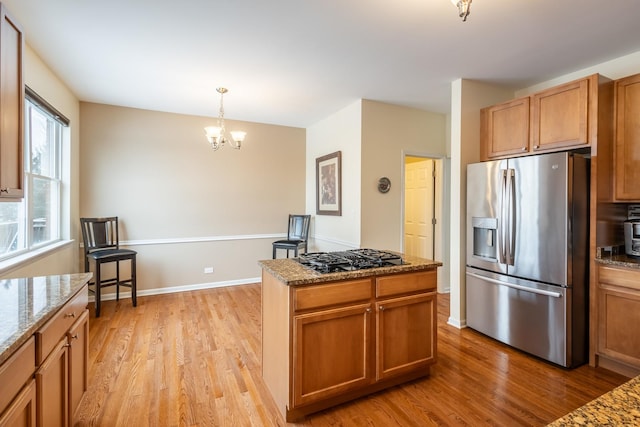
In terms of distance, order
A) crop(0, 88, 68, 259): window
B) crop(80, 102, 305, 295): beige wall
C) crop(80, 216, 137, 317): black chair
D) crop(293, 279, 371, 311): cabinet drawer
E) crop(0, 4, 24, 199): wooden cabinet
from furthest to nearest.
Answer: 1. crop(80, 102, 305, 295): beige wall
2. crop(80, 216, 137, 317): black chair
3. crop(0, 88, 68, 259): window
4. crop(293, 279, 371, 311): cabinet drawer
5. crop(0, 4, 24, 199): wooden cabinet

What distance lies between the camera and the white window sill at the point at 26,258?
2228 millimetres

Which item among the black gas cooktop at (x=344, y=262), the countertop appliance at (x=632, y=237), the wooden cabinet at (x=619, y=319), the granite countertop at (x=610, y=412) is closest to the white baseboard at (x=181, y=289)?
the black gas cooktop at (x=344, y=262)

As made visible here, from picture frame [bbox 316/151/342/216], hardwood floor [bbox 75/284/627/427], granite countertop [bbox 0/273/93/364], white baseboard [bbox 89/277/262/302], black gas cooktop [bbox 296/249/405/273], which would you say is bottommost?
hardwood floor [bbox 75/284/627/427]

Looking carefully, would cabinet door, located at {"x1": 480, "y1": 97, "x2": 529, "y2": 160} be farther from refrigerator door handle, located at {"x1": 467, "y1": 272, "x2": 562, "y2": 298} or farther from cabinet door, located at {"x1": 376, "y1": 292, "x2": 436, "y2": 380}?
cabinet door, located at {"x1": 376, "y1": 292, "x2": 436, "y2": 380}

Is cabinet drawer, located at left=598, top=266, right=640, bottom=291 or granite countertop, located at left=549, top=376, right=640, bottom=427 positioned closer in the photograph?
granite countertop, located at left=549, top=376, right=640, bottom=427

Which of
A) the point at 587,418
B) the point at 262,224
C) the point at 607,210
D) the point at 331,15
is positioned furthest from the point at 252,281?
the point at 587,418

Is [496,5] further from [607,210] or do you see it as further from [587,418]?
[587,418]

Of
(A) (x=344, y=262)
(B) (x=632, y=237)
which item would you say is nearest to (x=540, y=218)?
(B) (x=632, y=237)

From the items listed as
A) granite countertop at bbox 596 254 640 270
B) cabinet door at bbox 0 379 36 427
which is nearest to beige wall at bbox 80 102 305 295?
cabinet door at bbox 0 379 36 427

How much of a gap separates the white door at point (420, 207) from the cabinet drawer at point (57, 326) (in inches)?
163

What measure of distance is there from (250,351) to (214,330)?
664mm

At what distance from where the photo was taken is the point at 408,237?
16.9ft

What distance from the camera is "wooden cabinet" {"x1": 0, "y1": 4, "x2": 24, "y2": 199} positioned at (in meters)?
1.51

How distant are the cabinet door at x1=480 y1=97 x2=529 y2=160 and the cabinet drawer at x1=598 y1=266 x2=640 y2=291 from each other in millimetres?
1192
